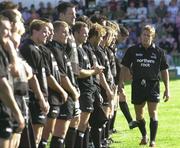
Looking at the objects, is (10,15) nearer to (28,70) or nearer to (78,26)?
(28,70)

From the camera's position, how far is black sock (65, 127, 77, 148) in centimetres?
1148

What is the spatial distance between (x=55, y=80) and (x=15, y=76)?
Result: 1640 millimetres

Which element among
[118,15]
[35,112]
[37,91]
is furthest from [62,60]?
[118,15]

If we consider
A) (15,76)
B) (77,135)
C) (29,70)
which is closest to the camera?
(15,76)

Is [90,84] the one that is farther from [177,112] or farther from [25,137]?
[177,112]

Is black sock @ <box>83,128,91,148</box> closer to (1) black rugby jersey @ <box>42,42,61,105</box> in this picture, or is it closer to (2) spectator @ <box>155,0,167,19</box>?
(1) black rugby jersey @ <box>42,42,61,105</box>

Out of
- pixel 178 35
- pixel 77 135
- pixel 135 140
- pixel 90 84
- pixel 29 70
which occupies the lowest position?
pixel 178 35

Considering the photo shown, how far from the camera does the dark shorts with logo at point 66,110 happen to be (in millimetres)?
10828

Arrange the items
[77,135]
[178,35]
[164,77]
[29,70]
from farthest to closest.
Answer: [178,35]
[164,77]
[77,135]
[29,70]

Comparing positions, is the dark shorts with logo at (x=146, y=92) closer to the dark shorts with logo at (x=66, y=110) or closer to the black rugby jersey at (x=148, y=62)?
the black rugby jersey at (x=148, y=62)

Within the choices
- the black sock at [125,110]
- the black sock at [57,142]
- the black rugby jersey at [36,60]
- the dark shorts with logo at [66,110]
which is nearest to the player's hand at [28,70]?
the black rugby jersey at [36,60]

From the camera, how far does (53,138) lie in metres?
10.8

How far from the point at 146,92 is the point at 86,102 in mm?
2627

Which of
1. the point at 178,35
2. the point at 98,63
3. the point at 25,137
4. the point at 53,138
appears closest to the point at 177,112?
the point at 98,63
